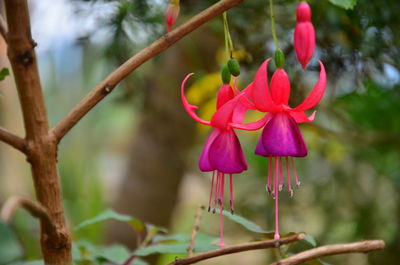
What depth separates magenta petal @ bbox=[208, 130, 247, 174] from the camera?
53 cm

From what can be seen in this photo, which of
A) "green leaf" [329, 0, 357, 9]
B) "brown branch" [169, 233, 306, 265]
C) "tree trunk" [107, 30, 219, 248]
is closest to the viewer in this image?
"brown branch" [169, 233, 306, 265]

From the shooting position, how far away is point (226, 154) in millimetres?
531

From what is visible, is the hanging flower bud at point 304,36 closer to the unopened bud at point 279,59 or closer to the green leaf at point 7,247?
the unopened bud at point 279,59

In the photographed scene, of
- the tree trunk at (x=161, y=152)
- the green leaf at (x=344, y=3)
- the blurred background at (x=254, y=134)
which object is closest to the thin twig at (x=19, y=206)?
the green leaf at (x=344, y=3)

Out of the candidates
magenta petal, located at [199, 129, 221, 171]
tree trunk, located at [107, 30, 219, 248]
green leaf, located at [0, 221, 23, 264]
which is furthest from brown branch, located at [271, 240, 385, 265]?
tree trunk, located at [107, 30, 219, 248]

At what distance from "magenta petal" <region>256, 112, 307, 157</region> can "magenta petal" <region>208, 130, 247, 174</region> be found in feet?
0.09

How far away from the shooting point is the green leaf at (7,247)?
0.34m

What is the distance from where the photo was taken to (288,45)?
943mm

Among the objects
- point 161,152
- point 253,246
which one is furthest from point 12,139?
point 161,152

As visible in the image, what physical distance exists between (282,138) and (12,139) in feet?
0.86

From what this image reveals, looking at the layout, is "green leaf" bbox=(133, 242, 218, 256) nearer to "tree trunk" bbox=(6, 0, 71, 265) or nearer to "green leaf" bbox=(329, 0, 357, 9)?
"tree trunk" bbox=(6, 0, 71, 265)

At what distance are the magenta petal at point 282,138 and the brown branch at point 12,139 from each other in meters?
0.24

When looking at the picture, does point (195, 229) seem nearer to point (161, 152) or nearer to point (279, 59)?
point (279, 59)

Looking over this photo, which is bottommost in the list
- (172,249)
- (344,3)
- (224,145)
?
(172,249)
